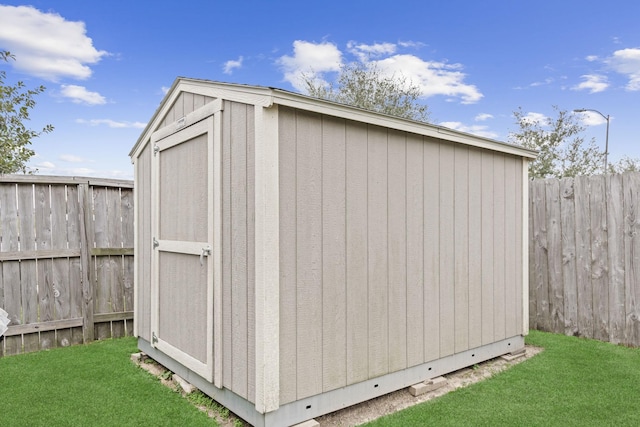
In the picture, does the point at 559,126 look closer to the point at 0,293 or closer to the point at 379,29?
the point at 379,29

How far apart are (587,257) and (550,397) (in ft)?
6.63

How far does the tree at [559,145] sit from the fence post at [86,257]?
13575 millimetres

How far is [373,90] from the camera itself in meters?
12.2

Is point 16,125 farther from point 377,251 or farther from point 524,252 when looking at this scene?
point 524,252

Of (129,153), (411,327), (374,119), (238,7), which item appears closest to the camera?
(374,119)

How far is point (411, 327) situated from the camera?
9.07 feet

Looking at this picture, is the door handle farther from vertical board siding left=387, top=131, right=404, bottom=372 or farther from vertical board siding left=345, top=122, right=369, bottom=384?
vertical board siding left=387, top=131, right=404, bottom=372

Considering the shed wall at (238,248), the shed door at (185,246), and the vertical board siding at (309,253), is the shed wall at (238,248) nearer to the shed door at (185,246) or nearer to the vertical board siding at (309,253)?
the shed door at (185,246)

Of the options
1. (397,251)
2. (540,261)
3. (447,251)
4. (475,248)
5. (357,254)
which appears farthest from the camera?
(540,261)

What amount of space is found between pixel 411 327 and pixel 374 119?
1513mm

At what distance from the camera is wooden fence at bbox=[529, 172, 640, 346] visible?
12.3 ft

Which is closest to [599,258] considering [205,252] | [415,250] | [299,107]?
[415,250]

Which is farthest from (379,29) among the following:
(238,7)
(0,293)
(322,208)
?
(0,293)

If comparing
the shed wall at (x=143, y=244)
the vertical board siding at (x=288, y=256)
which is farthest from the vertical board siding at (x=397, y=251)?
the shed wall at (x=143, y=244)
